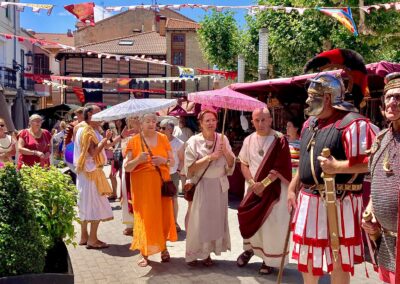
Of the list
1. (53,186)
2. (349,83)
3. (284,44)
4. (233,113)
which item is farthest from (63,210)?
(284,44)

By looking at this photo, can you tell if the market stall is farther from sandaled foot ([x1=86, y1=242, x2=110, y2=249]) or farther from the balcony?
the balcony

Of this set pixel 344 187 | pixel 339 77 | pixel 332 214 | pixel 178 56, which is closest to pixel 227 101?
pixel 339 77

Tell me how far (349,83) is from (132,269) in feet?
10.1

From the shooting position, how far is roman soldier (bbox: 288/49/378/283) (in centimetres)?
317

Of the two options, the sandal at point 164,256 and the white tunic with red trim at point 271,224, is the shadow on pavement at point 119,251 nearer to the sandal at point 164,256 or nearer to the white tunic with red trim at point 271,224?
the sandal at point 164,256

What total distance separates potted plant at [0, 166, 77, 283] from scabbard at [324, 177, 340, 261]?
2.00m

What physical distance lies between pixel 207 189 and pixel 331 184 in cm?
217

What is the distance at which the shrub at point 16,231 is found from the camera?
10.6ft

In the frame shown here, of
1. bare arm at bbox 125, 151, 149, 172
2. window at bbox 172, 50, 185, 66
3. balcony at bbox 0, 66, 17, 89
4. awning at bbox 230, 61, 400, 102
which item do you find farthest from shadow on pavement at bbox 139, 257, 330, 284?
window at bbox 172, 50, 185, 66

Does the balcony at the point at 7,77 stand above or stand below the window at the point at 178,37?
below

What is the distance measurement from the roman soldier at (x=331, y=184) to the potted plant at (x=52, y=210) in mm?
1861

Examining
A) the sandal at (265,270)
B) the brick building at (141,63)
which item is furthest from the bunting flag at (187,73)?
the brick building at (141,63)

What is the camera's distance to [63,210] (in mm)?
4078

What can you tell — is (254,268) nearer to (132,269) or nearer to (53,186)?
(132,269)
